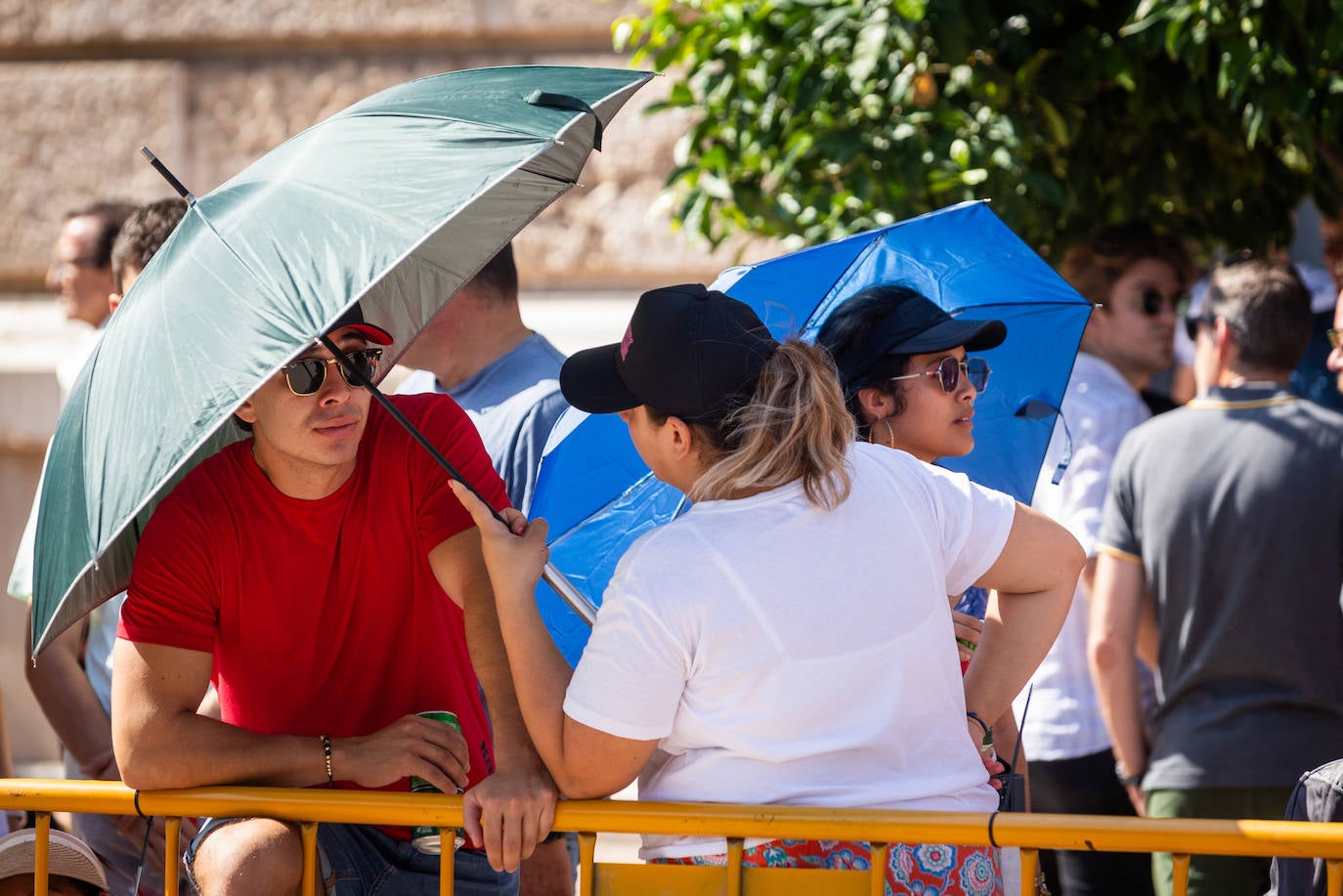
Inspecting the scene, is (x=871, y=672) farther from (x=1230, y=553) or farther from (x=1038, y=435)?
(x=1230, y=553)

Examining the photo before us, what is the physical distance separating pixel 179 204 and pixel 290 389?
134cm

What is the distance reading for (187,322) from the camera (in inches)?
86.9

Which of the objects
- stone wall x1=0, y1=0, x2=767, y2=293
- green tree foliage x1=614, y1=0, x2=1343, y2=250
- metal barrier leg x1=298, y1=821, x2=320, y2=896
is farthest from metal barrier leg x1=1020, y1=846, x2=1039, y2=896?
stone wall x1=0, y1=0, x2=767, y2=293

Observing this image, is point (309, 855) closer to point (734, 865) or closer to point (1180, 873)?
point (734, 865)

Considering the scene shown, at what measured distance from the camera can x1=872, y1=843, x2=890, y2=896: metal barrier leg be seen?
2.17 meters

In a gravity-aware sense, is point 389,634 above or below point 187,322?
below

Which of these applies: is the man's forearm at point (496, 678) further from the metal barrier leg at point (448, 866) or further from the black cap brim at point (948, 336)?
the black cap brim at point (948, 336)

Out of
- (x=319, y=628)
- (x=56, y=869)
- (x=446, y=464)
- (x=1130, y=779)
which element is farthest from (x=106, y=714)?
(x=1130, y=779)

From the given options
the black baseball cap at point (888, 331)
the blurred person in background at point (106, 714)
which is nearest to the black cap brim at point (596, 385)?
the black baseball cap at point (888, 331)

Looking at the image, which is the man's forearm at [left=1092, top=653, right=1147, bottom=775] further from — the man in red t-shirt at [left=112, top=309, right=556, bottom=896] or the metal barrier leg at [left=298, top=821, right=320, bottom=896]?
the metal barrier leg at [left=298, top=821, right=320, bottom=896]

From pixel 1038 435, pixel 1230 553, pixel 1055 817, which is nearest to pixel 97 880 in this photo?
pixel 1055 817

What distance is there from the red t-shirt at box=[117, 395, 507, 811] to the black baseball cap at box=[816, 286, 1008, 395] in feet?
2.37

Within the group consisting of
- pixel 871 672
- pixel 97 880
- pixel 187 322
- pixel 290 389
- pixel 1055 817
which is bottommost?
pixel 97 880

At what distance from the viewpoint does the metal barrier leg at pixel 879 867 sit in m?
2.17
